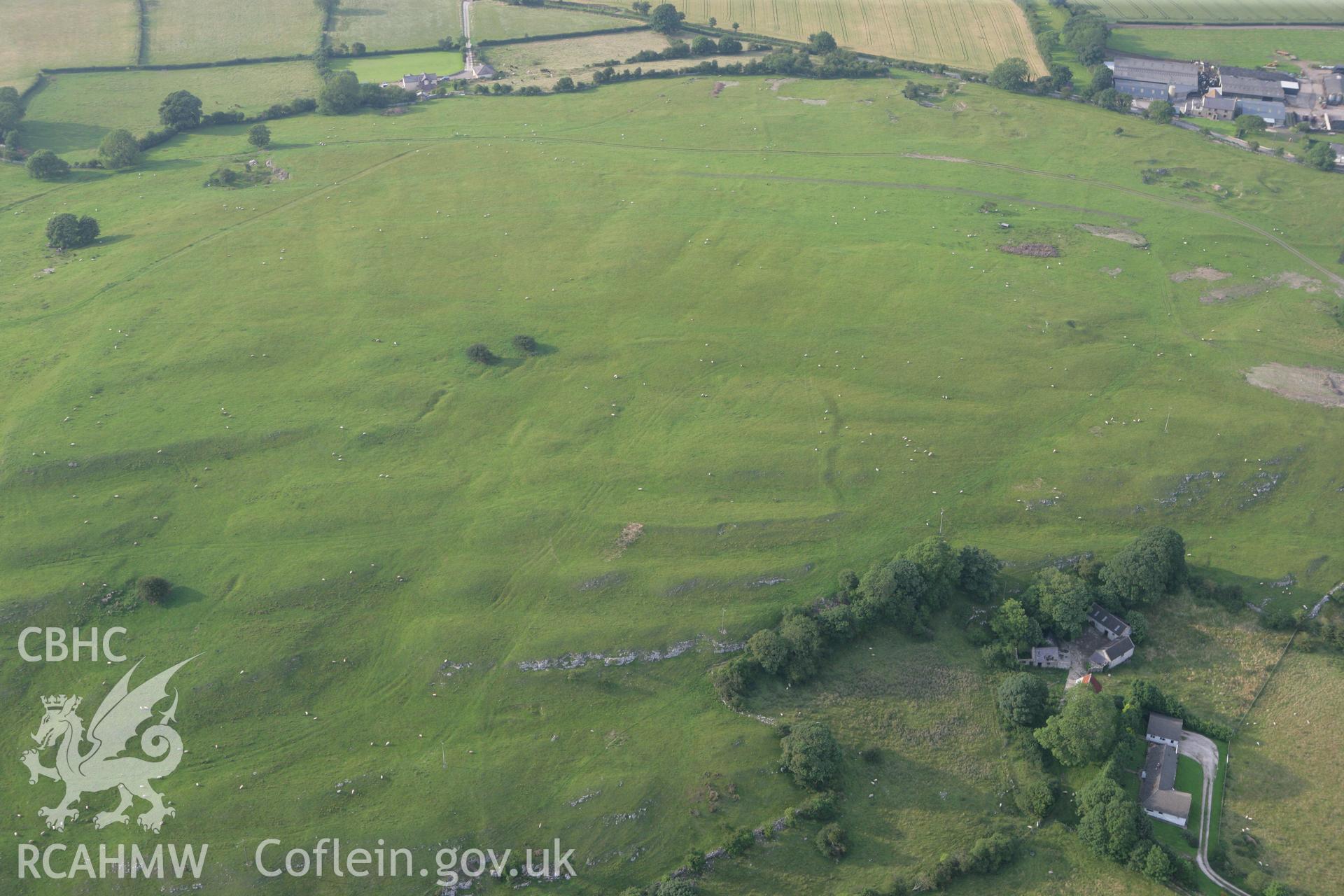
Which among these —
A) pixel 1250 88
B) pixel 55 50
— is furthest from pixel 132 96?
pixel 1250 88

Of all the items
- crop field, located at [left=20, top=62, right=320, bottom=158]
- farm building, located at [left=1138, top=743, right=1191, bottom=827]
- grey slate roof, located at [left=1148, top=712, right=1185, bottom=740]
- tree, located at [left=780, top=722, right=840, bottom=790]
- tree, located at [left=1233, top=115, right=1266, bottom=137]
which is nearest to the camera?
farm building, located at [left=1138, top=743, right=1191, bottom=827]

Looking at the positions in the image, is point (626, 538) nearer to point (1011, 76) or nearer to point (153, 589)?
point (153, 589)

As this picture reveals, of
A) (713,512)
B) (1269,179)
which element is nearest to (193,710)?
(713,512)

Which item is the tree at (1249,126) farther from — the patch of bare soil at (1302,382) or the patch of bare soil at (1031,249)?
the patch of bare soil at (1302,382)

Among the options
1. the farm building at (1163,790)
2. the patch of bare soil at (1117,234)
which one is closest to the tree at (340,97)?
the patch of bare soil at (1117,234)

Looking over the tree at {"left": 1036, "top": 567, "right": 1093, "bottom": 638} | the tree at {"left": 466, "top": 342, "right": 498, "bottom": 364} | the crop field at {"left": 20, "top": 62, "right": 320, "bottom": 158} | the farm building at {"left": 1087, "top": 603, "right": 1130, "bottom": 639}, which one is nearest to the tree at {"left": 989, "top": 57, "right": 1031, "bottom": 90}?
the tree at {"left": 466, "top": 342, "right": 498, "bottom": 364}

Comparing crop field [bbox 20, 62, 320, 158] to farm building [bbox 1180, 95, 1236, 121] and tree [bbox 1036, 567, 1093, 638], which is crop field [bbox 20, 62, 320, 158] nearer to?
tree [bbox 1036, 567, 1093, 638]
